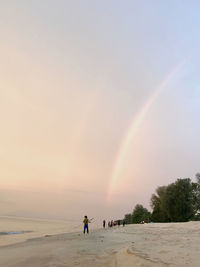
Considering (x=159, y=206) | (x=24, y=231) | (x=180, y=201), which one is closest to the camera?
(x=24, y=231)

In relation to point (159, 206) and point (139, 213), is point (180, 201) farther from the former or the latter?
point (139, 213)

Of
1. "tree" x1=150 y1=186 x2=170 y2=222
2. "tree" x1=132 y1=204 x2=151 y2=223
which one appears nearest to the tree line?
"tree" x1=150 y1=186 x2=170 y2=222

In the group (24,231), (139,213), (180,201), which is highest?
(139,213)

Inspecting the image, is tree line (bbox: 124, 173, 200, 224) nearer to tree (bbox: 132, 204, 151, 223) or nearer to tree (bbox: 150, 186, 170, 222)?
tree (bbox: 150, 186, 170, 222)

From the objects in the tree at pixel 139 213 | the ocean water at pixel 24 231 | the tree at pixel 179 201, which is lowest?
the ocean water at pixel 24 231

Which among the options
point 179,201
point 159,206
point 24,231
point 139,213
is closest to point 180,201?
point 179,201

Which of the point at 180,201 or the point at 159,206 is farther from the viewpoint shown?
the point at 159,206

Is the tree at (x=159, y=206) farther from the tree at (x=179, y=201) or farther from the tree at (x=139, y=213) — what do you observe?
the tree at (x=139, y=213)

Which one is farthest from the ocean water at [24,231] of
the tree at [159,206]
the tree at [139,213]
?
the tree at [139,213]

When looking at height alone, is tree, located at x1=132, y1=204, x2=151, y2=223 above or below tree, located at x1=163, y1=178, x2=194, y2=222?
above

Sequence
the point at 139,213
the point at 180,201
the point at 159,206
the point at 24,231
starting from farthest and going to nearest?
the point at 139,213 → the point at 159,206 → the point at 180,201 → the point at 24,231

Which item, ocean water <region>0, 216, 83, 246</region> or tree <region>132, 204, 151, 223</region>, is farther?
tree <region>132, 204, 151, 223</region>

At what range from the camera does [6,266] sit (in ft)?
38.0

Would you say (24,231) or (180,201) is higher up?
(180,201)
